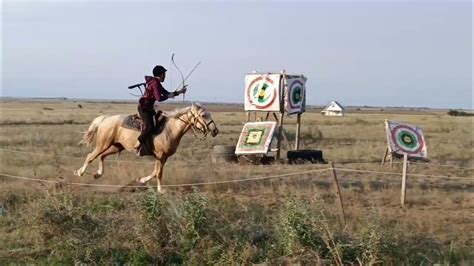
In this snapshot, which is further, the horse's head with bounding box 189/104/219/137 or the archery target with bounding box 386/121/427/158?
the archery target with bounding box 386/121/427/158

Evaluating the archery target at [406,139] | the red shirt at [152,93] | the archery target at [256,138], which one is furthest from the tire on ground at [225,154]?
the red shirt at [152,93]

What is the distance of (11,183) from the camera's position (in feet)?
45.0

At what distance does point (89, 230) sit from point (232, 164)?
11.6 meters

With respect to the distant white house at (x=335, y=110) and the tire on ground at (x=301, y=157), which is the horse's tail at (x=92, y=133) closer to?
the tire on ground at (x=301, y=157)

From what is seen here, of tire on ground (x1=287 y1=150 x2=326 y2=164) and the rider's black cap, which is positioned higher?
the rider's black cap

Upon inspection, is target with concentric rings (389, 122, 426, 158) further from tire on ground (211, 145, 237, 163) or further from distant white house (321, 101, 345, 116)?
distant white house (321, 101, 345, 116)

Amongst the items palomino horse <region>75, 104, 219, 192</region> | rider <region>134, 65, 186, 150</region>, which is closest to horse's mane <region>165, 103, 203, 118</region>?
palomino horse <region>75, 104, 219, 192</region>

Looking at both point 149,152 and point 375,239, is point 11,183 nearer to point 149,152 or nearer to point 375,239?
point 149,152

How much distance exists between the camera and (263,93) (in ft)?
70.8

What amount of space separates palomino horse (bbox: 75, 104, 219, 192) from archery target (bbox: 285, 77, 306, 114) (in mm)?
8963

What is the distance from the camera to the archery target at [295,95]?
70.2ft

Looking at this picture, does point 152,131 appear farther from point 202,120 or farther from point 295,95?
point 295,95

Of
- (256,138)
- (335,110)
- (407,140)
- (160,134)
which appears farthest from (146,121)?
(335,110)

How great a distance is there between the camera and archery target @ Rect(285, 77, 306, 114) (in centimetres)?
2139
